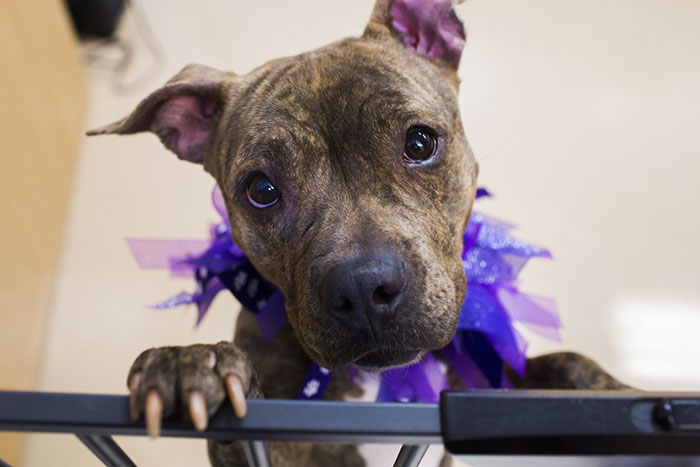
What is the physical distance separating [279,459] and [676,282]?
5.13ft

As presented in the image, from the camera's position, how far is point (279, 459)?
161 cm

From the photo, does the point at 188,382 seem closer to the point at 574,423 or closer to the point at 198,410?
the point at 198,410

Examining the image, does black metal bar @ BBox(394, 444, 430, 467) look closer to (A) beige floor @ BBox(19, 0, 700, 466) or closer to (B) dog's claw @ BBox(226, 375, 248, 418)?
(B) dog's claw @ BBox(226, 375, 248, 418)

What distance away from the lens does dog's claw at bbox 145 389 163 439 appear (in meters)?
0.81

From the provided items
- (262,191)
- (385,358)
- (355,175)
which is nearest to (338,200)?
(355,175)

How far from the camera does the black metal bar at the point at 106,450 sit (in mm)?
855

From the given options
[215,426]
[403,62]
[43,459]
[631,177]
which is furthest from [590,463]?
[631,177]

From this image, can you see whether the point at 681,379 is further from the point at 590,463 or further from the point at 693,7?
the point at 590,463

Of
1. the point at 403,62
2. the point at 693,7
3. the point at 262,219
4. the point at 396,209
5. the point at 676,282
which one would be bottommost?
the point at 676,282

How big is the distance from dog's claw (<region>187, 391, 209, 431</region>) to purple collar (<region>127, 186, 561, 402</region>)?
696mm

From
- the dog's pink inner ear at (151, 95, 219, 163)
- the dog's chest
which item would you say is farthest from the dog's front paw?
the dog's pink inner ear at (151, 95, 219, 163)

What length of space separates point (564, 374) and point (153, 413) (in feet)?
4.15

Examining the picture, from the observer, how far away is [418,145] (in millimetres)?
1465

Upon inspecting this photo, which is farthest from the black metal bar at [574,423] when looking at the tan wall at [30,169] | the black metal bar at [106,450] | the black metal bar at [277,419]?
the tan wall at [30,169]
